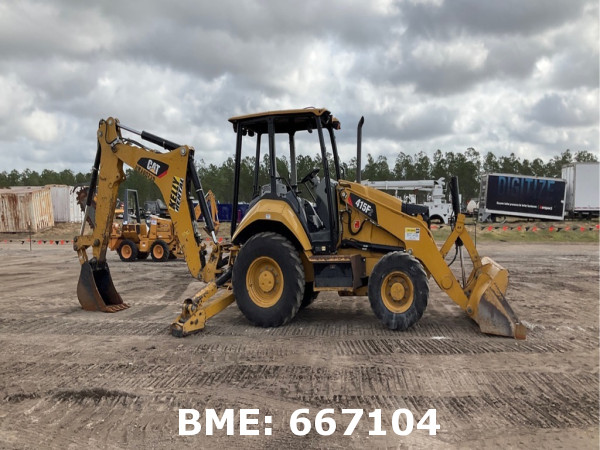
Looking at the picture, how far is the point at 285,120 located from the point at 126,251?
11.7m

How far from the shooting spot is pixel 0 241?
2941 centimetres

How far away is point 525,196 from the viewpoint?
30328 millimetres

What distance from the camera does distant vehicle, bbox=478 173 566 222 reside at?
3017cm

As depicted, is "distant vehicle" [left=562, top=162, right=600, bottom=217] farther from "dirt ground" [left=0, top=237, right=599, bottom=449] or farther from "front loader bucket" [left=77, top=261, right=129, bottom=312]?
"front loader bucket" [left=77, top=261, right=129, bottom=312]

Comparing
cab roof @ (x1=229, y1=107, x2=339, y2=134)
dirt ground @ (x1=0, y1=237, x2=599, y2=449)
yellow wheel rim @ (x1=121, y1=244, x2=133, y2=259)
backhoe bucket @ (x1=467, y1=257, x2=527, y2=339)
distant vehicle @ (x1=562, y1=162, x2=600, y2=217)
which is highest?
cab roof @ (x1=229, y1=107, x2=339, y2=134)

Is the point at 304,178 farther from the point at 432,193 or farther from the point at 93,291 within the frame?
the point at 432,193

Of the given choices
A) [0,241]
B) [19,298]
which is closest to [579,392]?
[19,298]

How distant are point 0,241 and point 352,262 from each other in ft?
96.2

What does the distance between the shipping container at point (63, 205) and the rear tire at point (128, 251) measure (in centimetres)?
2099

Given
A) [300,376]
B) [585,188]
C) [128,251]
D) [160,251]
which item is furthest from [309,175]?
[585,188]

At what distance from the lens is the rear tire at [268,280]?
662 centimetres

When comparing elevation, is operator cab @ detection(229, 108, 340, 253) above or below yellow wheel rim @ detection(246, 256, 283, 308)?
above

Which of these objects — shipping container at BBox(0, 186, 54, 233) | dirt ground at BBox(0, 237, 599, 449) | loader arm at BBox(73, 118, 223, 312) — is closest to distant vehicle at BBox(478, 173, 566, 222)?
dirt ground at BBox(0, 237, 599, 449)

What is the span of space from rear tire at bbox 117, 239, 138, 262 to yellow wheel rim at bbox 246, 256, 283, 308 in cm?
1106
